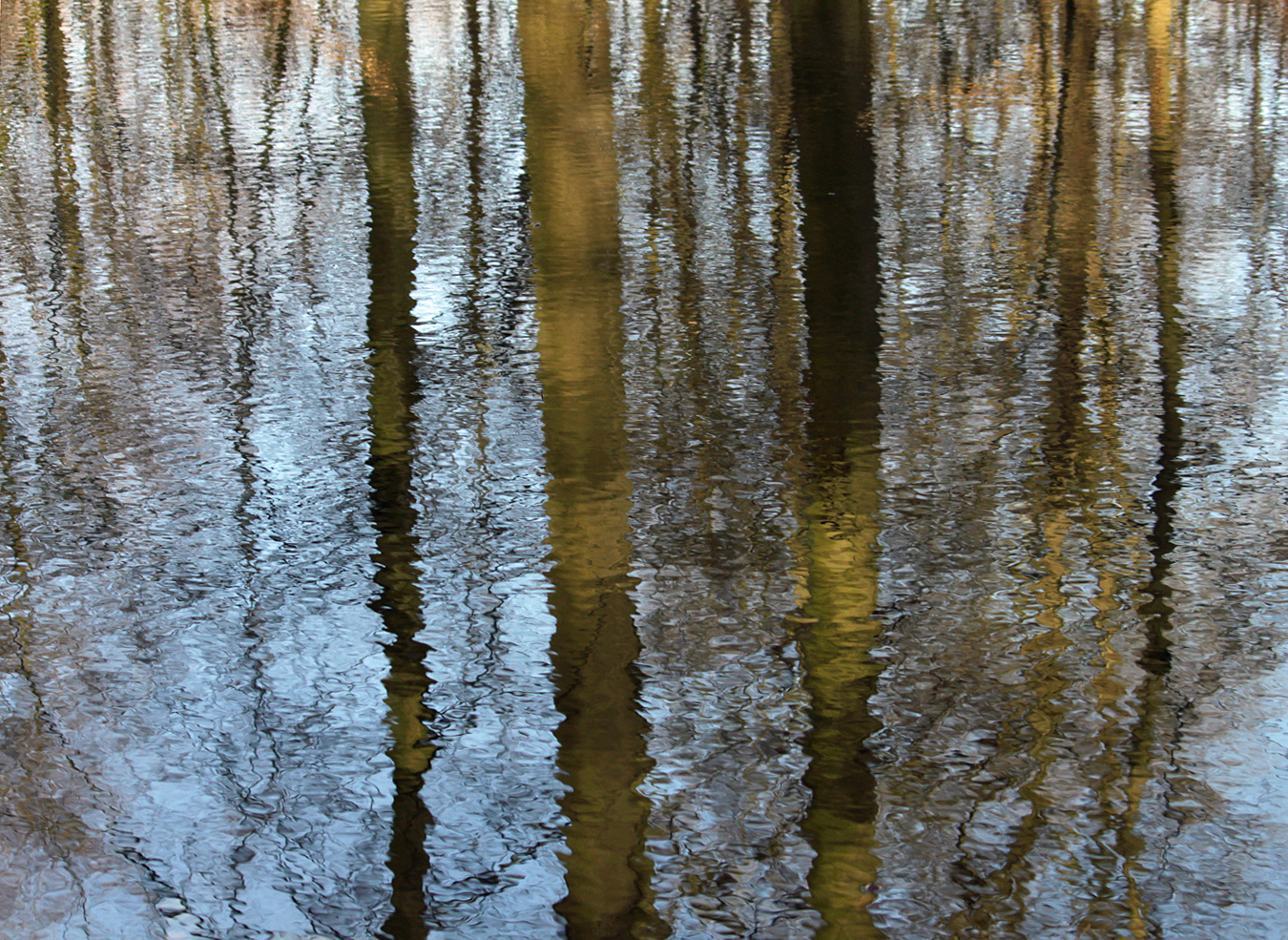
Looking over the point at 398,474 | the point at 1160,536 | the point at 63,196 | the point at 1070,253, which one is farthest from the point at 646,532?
the point at 63,196

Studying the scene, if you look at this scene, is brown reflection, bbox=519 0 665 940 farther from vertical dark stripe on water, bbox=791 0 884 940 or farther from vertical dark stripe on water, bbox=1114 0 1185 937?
vertical dark stripe on water, bbox=1114 0 1185 937

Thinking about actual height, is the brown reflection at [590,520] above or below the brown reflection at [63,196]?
below

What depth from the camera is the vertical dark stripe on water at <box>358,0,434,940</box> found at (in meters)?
1.99

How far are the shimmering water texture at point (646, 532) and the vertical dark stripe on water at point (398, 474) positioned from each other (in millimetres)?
13

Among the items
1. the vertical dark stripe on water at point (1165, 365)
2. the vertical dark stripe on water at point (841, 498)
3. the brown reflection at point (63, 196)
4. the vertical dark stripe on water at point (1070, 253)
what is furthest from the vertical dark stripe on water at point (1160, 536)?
the brown reflection at point (63, 196)

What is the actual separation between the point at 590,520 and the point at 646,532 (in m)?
0.15

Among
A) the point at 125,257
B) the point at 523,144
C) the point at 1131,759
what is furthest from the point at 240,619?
the point at 523,144

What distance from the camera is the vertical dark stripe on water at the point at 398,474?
199 cm

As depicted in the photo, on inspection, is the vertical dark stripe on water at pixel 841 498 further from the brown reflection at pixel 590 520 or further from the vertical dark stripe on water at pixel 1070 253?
the vertical dark stripe on water at pixel 1070 253

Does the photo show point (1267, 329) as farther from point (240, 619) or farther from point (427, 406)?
point (240, 619)

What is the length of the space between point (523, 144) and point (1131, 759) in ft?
14.7

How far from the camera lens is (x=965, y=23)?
8703mm

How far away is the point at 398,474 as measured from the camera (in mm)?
3170

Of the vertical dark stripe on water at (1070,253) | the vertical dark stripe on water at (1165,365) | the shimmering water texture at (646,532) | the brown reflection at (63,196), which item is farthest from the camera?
the brown reflection at (63,196)
